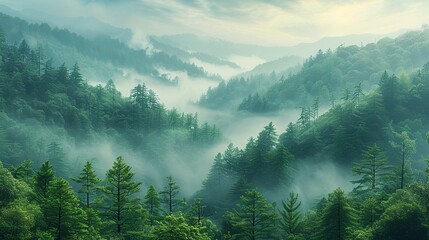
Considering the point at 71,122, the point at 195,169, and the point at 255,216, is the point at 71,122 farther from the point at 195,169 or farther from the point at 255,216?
the point at 255,216

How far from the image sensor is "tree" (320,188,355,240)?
4319 centimetres

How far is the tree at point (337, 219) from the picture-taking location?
142 ft

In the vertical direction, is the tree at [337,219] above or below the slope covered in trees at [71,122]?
below

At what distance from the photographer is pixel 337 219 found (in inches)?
1715

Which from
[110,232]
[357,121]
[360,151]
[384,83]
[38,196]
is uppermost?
[384,83]

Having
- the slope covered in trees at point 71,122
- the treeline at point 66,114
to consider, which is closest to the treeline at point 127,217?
the slope covered in trees at point 71,122

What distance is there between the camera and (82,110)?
508ft

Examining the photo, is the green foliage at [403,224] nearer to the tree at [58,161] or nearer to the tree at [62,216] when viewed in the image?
the tree at [62,216]

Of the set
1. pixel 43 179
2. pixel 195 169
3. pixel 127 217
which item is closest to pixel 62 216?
pixel 127 217

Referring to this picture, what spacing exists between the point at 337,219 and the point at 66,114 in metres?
128

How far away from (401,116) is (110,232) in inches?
3877

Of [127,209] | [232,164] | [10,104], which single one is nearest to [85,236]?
[127,209]

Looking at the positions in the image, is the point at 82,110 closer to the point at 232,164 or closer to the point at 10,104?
the point at 10,104

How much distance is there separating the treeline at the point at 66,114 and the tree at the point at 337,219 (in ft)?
325
